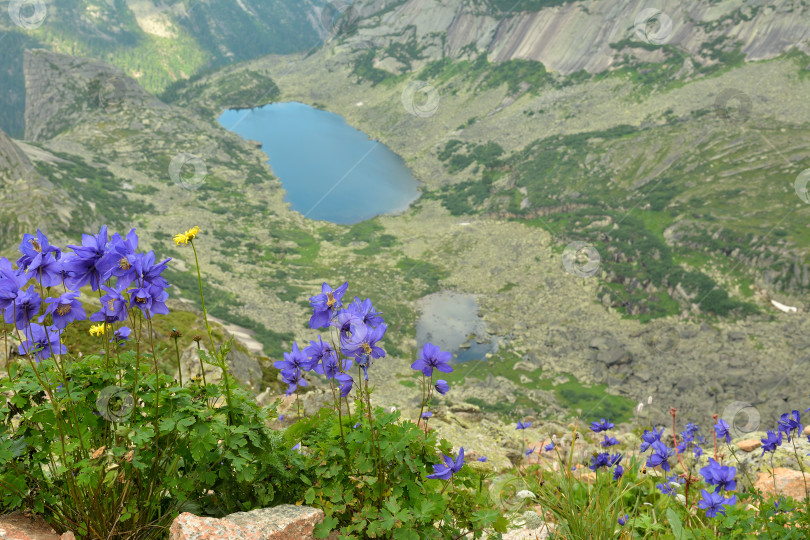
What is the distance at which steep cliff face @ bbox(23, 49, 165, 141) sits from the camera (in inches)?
4791

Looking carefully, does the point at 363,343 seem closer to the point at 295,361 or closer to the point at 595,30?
the point at 295,361

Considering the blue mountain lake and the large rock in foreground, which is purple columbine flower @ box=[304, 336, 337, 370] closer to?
the large rock in foreground

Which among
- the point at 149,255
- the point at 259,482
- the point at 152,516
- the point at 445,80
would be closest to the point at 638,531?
the point at 259,482

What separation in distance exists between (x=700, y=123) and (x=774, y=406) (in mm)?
59655

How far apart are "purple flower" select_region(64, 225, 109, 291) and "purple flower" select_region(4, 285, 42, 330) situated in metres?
0.22

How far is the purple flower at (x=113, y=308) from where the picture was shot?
3010mm

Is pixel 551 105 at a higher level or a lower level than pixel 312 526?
lower

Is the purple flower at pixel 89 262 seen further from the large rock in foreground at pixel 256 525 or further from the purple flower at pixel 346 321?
the large rock in foreground at pixel 256 525

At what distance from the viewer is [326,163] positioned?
125 metres

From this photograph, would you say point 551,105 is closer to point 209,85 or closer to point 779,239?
point 779,239

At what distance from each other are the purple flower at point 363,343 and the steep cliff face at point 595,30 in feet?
368

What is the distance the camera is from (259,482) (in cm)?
338

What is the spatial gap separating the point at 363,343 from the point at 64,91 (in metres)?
150

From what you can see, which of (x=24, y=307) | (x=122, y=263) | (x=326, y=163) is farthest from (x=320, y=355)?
(x=326, y=163)
